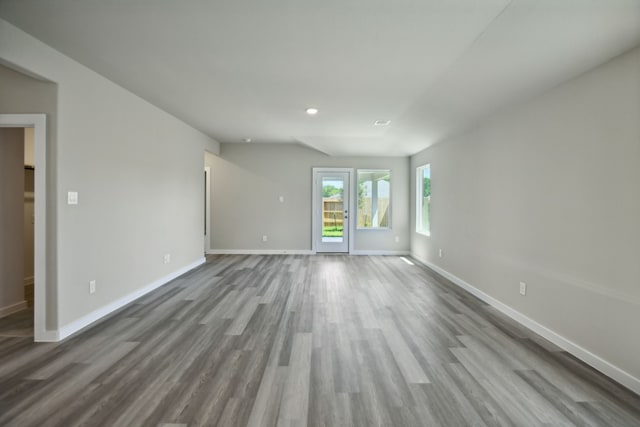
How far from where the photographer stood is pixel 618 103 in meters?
2.12

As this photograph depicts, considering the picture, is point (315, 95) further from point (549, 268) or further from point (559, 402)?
point (559, 402)

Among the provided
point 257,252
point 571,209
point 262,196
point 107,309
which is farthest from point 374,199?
point 107,309

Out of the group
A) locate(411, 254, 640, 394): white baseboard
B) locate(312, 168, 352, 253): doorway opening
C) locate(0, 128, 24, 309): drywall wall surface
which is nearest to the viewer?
locate(411, 254, 640, 394): white baseboard

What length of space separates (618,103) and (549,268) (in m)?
1.45

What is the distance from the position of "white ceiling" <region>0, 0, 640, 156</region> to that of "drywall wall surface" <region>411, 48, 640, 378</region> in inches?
11.0

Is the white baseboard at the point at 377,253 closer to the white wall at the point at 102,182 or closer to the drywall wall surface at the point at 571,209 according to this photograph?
the drywall wall surface at the point at 571,209

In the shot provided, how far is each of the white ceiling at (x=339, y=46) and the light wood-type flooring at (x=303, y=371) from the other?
2337mm

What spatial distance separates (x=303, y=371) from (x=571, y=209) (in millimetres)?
2593

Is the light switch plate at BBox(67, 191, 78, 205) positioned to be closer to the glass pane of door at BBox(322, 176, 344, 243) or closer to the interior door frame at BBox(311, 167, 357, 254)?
the interior door frame at BBox(311, 167, 357, 254)

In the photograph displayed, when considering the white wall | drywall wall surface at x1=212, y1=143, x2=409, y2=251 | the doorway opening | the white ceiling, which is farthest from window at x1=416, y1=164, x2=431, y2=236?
the white wall

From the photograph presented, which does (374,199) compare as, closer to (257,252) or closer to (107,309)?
(257,252)

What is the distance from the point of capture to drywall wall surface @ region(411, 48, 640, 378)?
6.77 ft

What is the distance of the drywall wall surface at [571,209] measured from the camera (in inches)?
Answer: 81.2

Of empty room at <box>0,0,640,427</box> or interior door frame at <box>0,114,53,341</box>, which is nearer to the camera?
empty room at <box>0,0,640,427</box>
